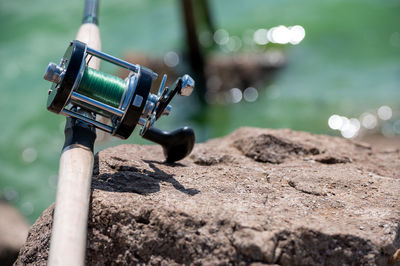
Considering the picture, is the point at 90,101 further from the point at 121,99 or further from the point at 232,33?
the point at 232,33

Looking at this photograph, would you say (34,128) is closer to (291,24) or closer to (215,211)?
(291,24)

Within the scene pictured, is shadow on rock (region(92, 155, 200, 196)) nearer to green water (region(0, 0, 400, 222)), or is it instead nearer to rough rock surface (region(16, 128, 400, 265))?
rough rock surface (region(16, 128, 400, 265))

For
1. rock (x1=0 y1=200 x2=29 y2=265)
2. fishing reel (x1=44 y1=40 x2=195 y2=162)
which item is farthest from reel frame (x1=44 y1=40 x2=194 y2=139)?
rock (x1=0 y1=200 x2=29 y2=265)

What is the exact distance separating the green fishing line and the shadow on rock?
0.30 metres

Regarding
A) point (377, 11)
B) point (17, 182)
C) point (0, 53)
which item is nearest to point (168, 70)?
point (17, 182)

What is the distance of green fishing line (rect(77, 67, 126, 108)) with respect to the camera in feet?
7.81

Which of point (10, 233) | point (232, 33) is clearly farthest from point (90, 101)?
point (232, 33)

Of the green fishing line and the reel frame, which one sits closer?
the reel frame

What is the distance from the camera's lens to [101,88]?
2.39 metres

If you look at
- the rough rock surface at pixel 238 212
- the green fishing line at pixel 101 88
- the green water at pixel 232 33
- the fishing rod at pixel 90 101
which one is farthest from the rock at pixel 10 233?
the green fishing line at pixel 101 88

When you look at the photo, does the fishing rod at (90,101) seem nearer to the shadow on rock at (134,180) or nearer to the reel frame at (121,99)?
the reel frame at (121,99)

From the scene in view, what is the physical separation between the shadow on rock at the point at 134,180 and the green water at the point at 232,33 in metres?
3.31

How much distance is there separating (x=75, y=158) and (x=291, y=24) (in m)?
7.57

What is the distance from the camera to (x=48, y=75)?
227 cm
